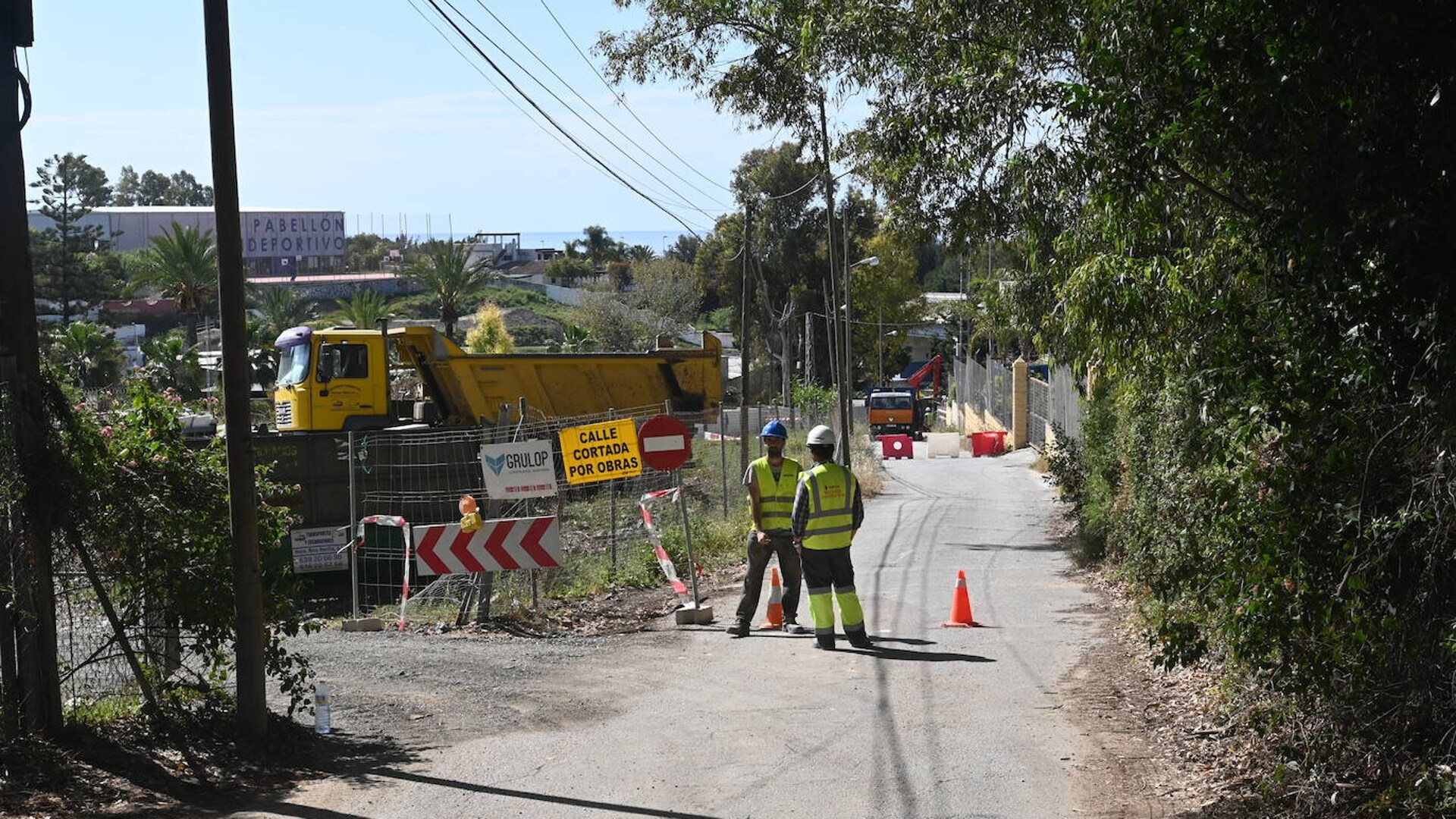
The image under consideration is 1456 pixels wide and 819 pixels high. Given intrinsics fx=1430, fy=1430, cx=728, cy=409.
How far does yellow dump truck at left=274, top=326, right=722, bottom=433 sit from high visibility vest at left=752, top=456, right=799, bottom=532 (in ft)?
44.2

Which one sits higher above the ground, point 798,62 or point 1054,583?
point 798,62

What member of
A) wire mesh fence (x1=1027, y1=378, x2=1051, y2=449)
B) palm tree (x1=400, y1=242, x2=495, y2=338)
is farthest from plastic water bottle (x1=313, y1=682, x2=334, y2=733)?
palm tree (x1=400, y1=242, x2=495, y2=338)

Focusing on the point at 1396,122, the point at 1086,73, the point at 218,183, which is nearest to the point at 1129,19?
the point at 1086,73

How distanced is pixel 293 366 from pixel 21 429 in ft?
72.9

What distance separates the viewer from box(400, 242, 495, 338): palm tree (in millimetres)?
58062

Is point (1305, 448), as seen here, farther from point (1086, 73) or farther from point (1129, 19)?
point (1086, 73)

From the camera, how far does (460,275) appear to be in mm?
58344

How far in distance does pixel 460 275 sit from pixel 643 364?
2629 cm

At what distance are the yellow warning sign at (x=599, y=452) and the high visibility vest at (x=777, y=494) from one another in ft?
8.49

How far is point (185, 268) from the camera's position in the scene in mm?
50125

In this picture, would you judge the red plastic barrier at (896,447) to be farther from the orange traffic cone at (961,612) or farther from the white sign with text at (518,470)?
the orange traffic cone at (961,612)

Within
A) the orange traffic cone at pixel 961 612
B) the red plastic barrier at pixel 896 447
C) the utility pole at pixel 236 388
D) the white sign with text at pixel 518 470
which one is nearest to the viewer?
the utility pole at pixel 236 388

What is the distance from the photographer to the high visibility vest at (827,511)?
1106cm

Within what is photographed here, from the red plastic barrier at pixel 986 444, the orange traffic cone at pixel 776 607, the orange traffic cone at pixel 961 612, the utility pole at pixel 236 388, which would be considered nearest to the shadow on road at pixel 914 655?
the orange traffic cone at pixel 776 607
